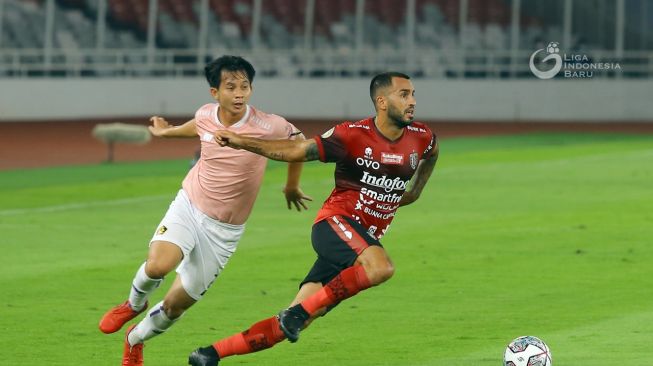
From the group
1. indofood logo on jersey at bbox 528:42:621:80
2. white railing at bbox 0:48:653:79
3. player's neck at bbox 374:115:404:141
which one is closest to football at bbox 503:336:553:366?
player's neck at bbox 374:115:404:141

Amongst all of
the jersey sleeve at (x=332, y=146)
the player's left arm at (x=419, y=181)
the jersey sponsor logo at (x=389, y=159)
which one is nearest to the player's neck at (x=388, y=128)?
the jersey sponsor logo at (x=389, y=159)

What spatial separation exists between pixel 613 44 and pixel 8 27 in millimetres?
20205

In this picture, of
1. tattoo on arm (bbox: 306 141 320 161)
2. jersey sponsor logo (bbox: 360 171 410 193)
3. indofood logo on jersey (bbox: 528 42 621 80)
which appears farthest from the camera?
indofood logo on jersey (bbox: 528 42 621 80)

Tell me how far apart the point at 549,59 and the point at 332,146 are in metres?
41.2

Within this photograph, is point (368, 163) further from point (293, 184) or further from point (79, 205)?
point (79, 205)

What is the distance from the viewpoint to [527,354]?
9164 mm

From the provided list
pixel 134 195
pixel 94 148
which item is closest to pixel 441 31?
pixel 94 148

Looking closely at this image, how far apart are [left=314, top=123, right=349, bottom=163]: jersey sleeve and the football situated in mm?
1579

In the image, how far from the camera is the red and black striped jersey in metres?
9.30

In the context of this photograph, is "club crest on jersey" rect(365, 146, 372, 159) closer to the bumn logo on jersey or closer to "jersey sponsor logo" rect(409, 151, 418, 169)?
the bumn logo on jersey

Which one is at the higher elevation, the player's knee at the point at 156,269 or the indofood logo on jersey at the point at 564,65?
the player's knee at the point at 156,269

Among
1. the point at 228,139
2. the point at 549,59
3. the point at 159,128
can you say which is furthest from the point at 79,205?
the point at 549,59

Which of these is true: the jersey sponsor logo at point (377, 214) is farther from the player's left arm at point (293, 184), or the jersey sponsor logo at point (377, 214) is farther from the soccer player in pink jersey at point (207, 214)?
the player's left arm at point (293, 184)

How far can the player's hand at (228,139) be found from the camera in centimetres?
904
